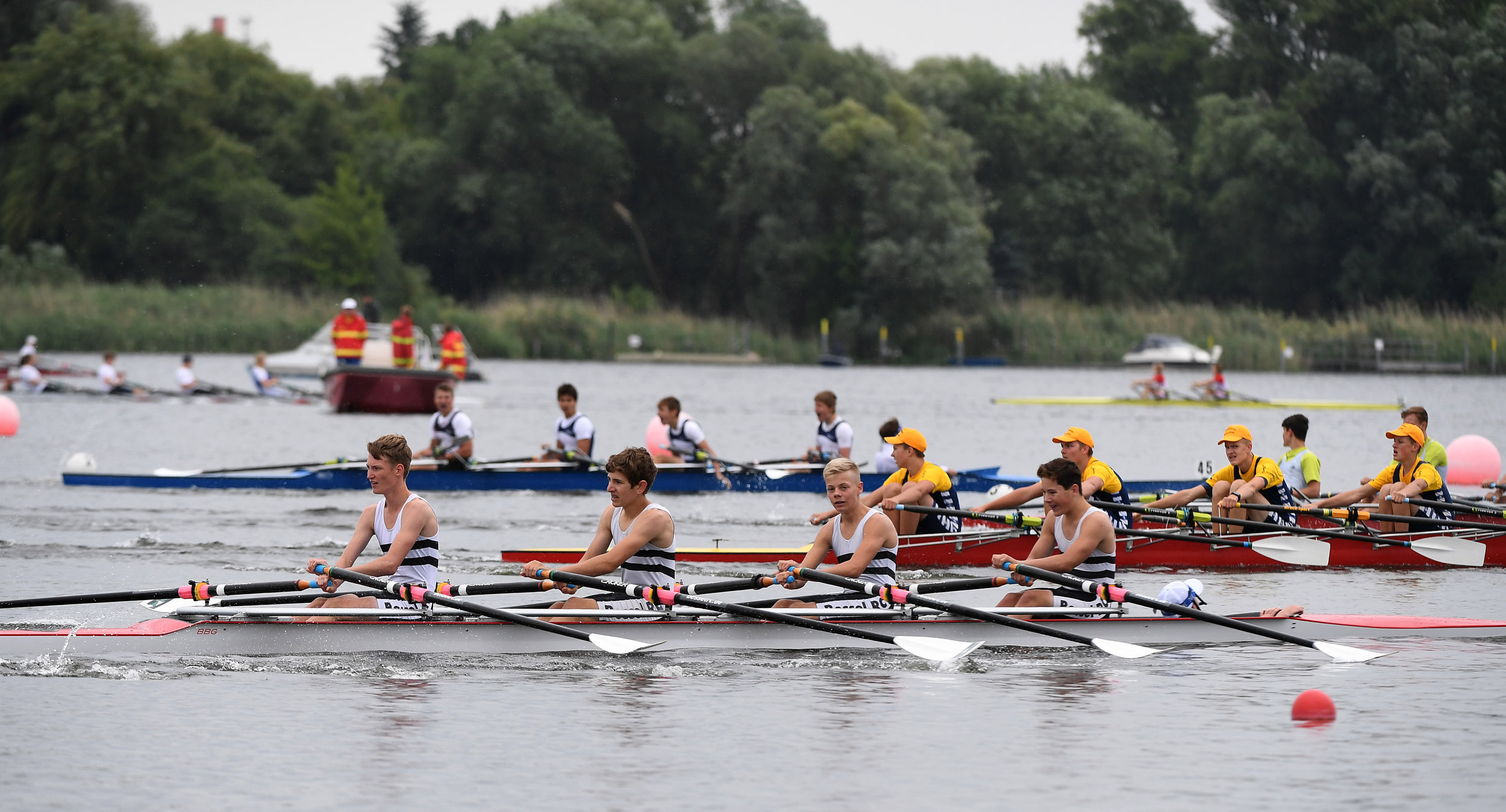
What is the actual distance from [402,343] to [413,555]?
73.4 feet

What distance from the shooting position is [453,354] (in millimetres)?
33656

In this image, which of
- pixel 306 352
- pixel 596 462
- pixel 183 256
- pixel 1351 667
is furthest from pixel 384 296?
pixel 1351 667

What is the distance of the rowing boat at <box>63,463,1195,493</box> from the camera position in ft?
65.2

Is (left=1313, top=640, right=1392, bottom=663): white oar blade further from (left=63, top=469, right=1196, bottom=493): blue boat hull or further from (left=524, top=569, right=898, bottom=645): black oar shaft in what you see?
(left=63, top=469, right=1196, bottom=493): blue boat hull

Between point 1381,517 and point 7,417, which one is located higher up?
point 7,417

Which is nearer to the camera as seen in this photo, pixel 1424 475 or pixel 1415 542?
pixel 1415 542

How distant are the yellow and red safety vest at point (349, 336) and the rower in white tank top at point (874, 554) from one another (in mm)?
22228

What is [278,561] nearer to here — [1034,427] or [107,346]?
[1034,427]

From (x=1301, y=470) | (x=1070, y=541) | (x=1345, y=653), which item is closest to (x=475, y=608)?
(x=1070, y=541)

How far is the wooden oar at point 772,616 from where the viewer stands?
1023 cm

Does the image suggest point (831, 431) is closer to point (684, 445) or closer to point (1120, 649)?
point (684, 445)

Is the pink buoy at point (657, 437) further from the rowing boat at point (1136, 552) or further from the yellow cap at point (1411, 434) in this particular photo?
the yellow cap at point (1411, 434)

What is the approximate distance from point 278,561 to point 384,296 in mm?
51887

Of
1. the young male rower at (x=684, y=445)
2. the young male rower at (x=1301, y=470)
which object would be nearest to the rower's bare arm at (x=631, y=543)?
the young male rower at (x=1301, y=470)
